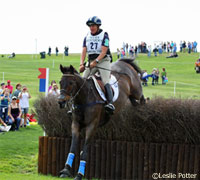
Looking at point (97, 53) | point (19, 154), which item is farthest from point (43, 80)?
point (97, 53)

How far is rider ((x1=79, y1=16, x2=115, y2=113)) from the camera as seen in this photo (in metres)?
9.45

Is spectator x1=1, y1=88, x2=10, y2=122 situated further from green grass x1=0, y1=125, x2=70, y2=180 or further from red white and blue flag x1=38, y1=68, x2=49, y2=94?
red white and blue flag x1=38, y1=68, x2=49, y2=94

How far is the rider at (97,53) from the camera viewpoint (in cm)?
945

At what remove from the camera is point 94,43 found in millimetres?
9695

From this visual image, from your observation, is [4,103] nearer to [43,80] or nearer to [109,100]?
[43,80]

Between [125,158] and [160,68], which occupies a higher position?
[160,68]

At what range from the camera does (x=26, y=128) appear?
719 inches

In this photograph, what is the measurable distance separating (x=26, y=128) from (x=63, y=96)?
35.3ft

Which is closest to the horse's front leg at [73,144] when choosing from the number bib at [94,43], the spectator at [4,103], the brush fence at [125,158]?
the number bib at [94,43]

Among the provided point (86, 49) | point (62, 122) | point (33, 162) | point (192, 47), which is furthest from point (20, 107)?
point (192, 47)

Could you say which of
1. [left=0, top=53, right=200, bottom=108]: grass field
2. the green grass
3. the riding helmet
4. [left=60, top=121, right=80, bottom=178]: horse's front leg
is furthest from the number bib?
[left=0, top=53, right=200, bottom=108]: grass field

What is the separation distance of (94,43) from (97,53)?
0.26 m

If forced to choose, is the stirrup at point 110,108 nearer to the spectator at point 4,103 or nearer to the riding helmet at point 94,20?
the riding helmet at point 94,20

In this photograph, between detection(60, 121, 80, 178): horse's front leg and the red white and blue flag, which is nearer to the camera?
detection(60, 121, 80, 178): horse's front leg
